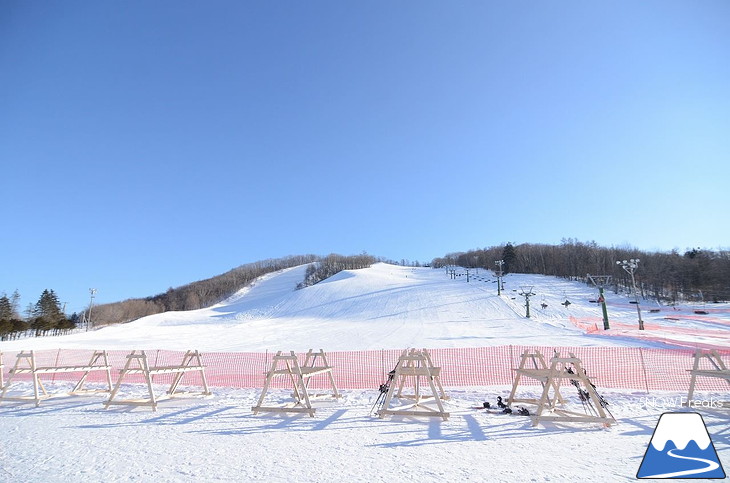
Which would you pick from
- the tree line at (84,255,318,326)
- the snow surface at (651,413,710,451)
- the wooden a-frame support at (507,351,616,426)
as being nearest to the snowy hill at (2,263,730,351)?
the wooden a-frame support at (507,351,616,426)

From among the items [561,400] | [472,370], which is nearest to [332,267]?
[472,370]

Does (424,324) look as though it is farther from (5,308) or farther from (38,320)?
(5,308)

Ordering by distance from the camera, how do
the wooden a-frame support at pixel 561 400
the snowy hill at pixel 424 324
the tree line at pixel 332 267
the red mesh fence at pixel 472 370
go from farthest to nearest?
the tree line at pixel 332 267
the snowy hill at pixel 424 324
the red mesh fence at pixel 472 370
the wooden a-frame support at pixel 561 400

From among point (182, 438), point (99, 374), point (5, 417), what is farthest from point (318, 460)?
point (99, 374)

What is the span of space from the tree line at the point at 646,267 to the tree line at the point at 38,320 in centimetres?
9387

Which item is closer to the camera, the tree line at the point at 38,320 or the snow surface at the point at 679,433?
the snow surface at the point at 679,433

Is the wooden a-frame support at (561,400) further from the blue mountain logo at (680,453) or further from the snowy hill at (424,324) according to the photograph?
the snowy hill at (424,324)

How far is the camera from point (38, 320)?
6209 centimetres

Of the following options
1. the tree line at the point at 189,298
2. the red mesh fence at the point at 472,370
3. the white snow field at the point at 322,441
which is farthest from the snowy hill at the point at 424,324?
the tree line at the point at 189,298

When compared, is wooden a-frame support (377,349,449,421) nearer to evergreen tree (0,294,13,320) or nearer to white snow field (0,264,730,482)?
white snow field (0,264,730,482)

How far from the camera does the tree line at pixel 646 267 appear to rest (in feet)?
212

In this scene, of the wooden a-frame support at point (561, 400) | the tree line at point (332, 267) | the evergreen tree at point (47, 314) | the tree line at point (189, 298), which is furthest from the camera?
the tree line at point (332, 267)

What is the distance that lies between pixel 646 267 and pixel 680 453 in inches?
3775

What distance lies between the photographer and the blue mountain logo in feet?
15.0
